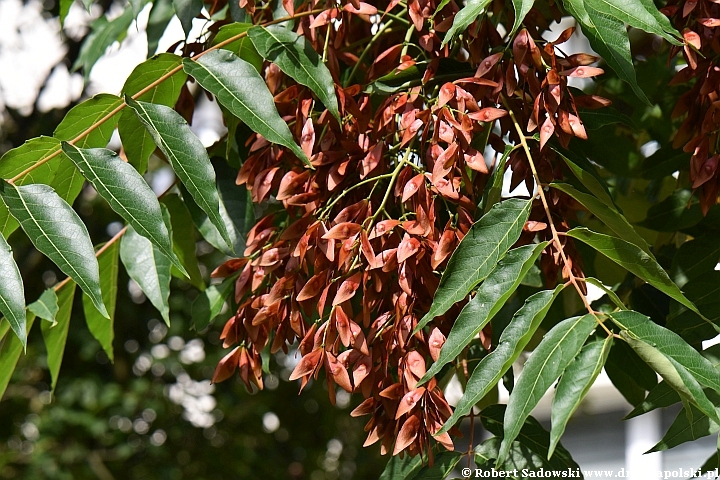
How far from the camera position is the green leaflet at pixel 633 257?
28.0 inches

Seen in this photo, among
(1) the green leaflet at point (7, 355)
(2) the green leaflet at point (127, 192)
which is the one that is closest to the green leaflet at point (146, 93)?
(2) the green leaflet at point (127, 192)

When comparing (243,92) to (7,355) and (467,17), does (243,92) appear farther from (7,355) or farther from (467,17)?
(7,355)

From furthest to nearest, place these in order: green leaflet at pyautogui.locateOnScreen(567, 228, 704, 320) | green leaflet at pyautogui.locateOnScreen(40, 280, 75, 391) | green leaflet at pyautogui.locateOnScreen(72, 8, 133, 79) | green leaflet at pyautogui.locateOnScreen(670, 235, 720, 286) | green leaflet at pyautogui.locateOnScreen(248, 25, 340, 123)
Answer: green leaflet at pyautogui.locateOnScreen(72, 8, 133, 79) < green leaflet at pyautogui.locateOnScreen(40, 280, 75, 391) < green leaflet at pyautogui.locateOnScreen(670, 235, 720, 286) < green leaflet at pyautogui.locateOnScreen(248, 25, 340, 123) < green leaflet at pyautogui.locateOnScreen(567, 228, 704, 320)

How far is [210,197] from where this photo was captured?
766 mm

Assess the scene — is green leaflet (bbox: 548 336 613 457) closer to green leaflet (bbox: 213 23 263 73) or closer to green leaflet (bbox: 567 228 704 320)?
green leaflet (bbox: 567 228 704 320)

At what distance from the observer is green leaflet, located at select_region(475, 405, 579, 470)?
846 millimetres

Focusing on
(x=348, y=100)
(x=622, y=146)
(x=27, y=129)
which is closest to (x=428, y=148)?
(x=348, y=100)

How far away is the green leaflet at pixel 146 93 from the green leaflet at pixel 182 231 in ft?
0.50

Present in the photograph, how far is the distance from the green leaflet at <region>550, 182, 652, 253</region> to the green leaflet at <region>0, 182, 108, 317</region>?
1.40ft

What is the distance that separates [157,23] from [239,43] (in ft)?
1.06

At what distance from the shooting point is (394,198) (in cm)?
84

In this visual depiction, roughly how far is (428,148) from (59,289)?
62 cm

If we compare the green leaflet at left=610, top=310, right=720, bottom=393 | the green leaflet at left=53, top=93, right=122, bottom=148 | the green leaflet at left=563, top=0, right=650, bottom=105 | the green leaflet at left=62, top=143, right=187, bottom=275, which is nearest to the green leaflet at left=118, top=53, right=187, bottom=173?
the green leaflet at left=53, top=93, right=122, bottom=148

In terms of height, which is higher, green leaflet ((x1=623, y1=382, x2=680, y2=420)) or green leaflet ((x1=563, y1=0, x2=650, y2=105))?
green leaflet ((x1=563, y1=0, x2=650, y2=105))
